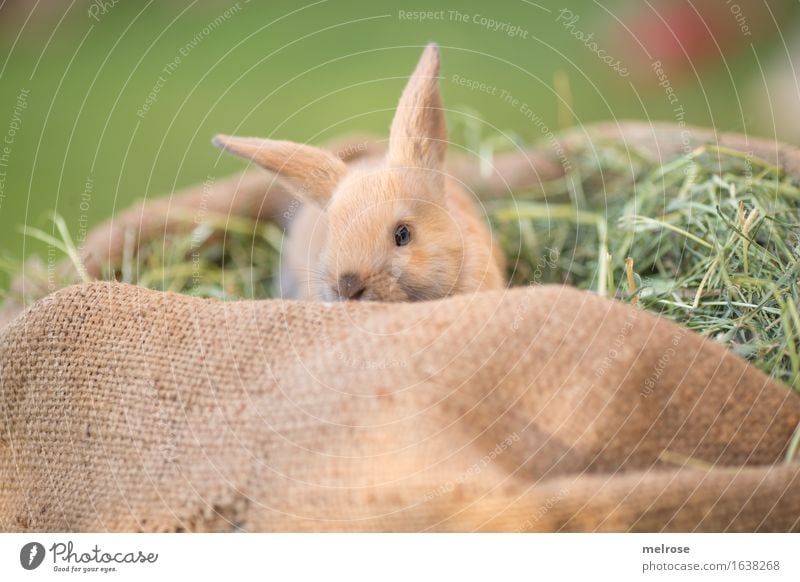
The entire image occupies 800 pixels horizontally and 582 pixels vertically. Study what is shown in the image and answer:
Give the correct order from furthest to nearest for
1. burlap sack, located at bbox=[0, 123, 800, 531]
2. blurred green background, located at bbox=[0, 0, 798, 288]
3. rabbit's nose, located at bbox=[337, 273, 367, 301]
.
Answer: blurred green background, located at bbox=[0, 0, 798, 288]
rabbit's nose, located at bbox=[337, 273, 367, 301]
burlap sack, located at bbox=[0, 123, 800, 531]

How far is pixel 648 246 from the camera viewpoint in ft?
4.39

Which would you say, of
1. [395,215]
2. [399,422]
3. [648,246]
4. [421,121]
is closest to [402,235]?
[395,215]

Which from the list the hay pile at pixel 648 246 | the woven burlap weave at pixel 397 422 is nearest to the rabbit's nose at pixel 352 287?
the woven burlap weave at pixel 397 422

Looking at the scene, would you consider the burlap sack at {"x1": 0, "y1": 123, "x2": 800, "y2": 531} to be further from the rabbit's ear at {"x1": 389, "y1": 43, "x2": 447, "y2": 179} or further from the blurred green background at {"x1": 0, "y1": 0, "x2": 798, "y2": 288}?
the blurred green background at {"x1": 0, "y1": 0, "x2": 798, "y2": 288}

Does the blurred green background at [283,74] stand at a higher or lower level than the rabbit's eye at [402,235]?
higher

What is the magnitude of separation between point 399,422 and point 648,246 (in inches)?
27.0

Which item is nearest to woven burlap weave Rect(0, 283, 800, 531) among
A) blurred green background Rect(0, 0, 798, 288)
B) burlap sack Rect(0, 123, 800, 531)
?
burlap sack Rect(0, 123, 800, 531)

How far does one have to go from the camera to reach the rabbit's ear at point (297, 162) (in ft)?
3.74

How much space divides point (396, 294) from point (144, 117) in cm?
74

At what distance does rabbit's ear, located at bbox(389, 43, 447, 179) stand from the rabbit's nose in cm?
21

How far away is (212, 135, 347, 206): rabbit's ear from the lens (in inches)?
44.8

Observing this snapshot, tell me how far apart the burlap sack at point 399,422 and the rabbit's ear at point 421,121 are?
339 millimetres

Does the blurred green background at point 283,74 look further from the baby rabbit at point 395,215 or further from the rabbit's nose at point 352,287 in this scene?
the rabbit's nose at point 352,287
